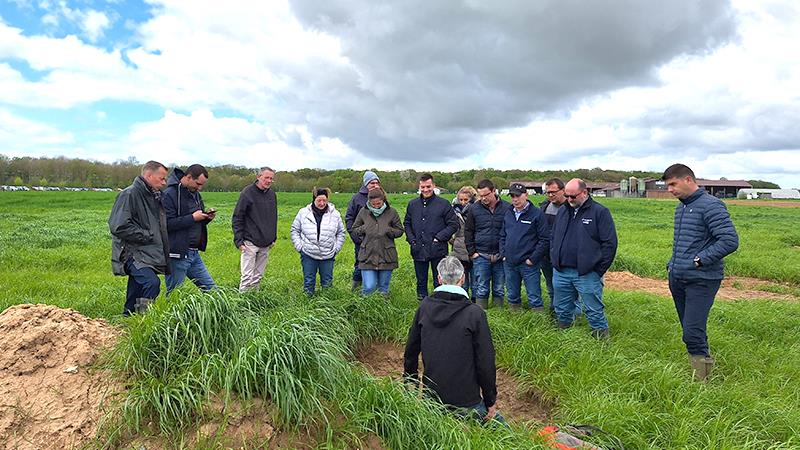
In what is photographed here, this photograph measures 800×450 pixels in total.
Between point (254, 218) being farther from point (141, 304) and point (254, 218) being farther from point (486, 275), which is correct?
point (486, 275)

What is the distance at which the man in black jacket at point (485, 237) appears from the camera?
750 centimetres

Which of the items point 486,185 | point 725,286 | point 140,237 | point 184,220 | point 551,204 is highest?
point 486,185

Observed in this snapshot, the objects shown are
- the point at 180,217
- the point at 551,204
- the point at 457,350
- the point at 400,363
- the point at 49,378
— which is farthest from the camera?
the point at 551,204

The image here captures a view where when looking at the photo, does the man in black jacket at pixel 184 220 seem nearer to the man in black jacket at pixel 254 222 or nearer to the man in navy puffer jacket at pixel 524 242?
the man in black jacket at pixel 254 222

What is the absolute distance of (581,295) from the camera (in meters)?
6.06

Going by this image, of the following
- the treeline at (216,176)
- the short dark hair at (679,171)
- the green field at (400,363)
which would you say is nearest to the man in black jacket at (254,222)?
the green field at (400,363)

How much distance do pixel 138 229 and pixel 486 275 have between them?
5.02 m

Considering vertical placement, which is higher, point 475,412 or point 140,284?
point 140,284

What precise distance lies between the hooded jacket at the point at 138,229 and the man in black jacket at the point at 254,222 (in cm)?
153

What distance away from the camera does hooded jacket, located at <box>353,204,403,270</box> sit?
7.08 m

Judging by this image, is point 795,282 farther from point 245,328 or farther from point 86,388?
point 86,388

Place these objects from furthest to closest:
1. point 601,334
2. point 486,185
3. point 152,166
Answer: point 486,185 < point 601,334 < point 152,166

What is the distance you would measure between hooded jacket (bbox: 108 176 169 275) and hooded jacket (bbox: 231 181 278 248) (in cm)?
151

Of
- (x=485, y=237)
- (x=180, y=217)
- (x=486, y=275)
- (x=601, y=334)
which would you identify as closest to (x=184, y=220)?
(x=180, y=217)
